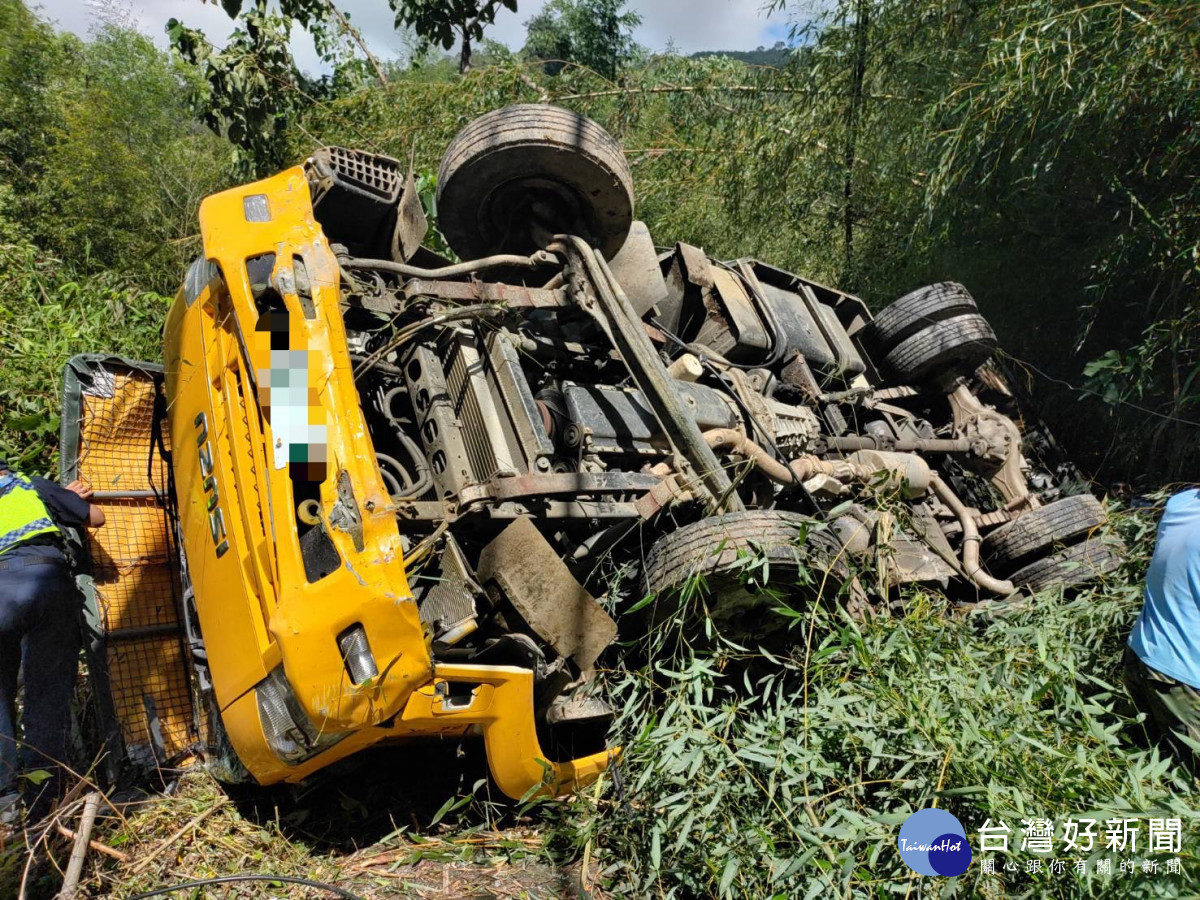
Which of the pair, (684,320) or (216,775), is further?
(684,320)

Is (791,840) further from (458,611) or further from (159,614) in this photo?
(159,614)

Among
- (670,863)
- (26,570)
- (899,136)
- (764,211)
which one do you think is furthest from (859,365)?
(26,570)

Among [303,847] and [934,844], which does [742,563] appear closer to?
[934,844]

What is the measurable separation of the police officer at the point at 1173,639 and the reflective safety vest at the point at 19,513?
3866 mm

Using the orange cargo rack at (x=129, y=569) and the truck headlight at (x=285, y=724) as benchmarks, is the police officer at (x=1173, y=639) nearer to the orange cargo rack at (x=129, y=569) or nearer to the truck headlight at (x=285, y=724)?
the truck headlight at (x=285, y=724)

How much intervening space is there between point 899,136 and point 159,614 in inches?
258

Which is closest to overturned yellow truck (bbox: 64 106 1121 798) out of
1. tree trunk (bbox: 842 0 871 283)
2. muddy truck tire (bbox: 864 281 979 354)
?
muddy truck tire (bbox: 864 281 979 354)

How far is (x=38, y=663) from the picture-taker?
289 centimetres

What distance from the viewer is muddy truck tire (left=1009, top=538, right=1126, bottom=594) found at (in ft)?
13.6

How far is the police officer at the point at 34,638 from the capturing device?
280 cm

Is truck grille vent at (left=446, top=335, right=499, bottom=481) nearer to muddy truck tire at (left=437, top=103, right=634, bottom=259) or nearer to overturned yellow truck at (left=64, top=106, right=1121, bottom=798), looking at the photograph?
overturned yellow truck at (left=64, top=106, right=1121, bottom=798)

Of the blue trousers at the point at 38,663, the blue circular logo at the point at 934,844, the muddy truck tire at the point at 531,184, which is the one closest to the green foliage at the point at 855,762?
the blue circular logo at the point at 934,844

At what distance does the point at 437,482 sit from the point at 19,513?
1.44m

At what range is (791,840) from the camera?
2.53 meters
